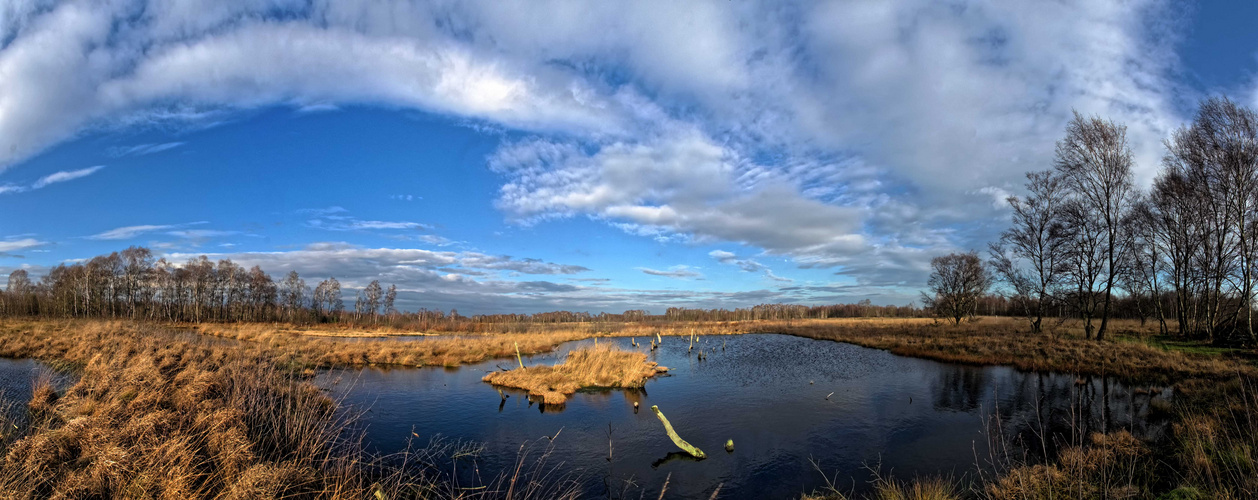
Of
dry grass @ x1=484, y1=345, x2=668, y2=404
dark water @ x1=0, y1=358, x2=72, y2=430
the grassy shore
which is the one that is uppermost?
the grassy shore

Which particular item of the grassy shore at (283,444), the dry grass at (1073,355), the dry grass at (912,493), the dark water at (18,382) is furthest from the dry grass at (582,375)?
the dry grass at (1073,355)

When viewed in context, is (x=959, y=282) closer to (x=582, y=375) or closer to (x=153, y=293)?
(x=582, y=375)

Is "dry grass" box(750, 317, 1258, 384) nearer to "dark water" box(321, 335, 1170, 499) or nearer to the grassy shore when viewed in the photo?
the grassy shore

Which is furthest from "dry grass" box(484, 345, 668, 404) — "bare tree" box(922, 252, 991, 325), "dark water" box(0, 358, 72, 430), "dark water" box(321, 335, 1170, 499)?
"bare tree" box(922, 252, 991, 325)

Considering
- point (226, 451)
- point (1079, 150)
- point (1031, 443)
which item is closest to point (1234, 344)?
point (1079, 150)

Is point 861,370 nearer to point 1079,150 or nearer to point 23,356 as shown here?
point 1079,150

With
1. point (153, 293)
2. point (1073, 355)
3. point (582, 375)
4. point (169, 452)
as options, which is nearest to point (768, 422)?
point (582, 375)

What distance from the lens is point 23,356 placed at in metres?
22.9

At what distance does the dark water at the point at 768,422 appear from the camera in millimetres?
10562

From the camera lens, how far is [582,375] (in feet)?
72.5

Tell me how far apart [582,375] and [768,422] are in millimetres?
9685

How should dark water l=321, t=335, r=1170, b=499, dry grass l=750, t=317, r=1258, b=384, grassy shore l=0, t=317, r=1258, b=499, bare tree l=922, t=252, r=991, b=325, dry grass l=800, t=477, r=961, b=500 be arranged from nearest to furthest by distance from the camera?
grassy shore l=0, t=317, r=1258, b=499 < dry grass l=800, t=477, r=961, b=500 < dark water l=321, t=335, r=1170, b=499 < dry grass l=750, t=317, r=1258, b=384 < bare tree l=922, t=252, r=991, b=325

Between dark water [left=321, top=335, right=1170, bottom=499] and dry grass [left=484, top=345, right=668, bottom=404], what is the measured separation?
898 mm

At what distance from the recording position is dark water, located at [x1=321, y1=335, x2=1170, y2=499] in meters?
10.6
